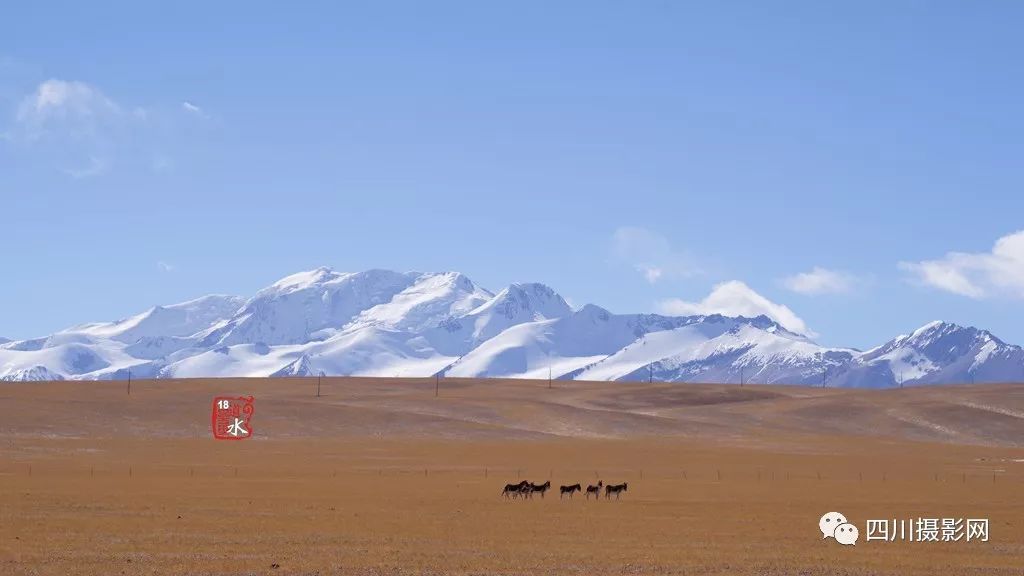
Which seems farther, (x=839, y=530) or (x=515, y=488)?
(x=515, y=488)

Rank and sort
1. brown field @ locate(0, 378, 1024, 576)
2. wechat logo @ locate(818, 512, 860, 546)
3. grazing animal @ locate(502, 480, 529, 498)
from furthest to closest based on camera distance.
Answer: grazing animal @ locate(502, 480, 529, 498) < wechat logo @ locate(818, 512, 860, 546) < brown field @ locate(0, 378, 1024, 576)

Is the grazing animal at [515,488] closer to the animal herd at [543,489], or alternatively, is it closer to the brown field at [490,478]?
the animal herd at [543,489]

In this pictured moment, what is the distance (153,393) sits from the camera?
5443 inches

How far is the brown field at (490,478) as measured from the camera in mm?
34188

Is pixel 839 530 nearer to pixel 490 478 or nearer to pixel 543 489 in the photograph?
pixel 543 489

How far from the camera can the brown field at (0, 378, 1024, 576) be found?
34188mm

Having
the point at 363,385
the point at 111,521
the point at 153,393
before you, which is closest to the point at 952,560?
the point at 111,521

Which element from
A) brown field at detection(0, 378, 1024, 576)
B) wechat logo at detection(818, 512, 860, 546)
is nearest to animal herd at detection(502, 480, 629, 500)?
brown field at detection(0, 378, 1024, 576)

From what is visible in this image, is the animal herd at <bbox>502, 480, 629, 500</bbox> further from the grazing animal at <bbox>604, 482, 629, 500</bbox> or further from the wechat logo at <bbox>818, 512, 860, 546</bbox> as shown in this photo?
the wechat logo at <bbox>818, 512, 860, 546</bbox>

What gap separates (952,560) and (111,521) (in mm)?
25977

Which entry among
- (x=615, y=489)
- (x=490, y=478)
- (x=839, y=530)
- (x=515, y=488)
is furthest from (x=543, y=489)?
(x=839, y=530)

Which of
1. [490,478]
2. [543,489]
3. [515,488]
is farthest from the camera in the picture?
[490,478]

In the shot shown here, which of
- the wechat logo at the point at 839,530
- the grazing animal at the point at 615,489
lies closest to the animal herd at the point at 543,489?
the grazing animal at the point at 615,489

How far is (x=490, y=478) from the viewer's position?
230 feet
